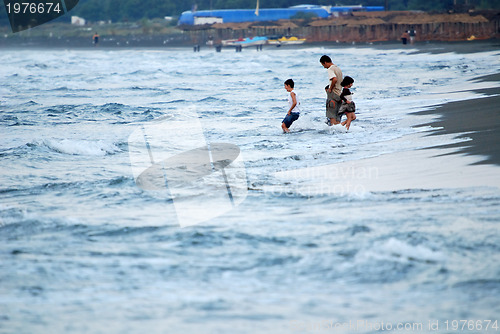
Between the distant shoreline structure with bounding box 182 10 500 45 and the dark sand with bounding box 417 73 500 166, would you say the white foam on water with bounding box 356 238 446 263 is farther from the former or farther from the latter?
the distant shoreline structure with bounding box 182 10 500 45

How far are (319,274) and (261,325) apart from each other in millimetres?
964

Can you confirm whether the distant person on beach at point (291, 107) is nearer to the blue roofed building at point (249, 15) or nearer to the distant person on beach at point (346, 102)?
the distant person on beach at point (346, 102)

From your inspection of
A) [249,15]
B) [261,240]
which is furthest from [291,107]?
[249,15]

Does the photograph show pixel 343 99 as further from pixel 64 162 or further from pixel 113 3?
pixel 113 3

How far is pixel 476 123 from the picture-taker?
35.7 ft

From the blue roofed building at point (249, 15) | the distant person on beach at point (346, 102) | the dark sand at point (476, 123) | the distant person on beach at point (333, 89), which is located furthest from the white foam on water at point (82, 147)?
the blue roofed building at point (249, 15)

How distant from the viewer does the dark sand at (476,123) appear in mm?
8531

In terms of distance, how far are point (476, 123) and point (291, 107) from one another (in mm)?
3339

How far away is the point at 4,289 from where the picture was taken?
4.89 meters

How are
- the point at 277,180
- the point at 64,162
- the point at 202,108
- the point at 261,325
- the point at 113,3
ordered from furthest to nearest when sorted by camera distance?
the point at 113,3
the point at 202,108
the point at 64,162
the point at 277,180
the point at 261,325

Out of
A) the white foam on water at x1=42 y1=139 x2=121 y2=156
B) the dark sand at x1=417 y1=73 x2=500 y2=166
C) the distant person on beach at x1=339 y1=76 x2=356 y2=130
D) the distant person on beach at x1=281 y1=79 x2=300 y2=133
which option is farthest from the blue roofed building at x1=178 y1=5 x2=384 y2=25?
the white foam on water at x1=42 y1=139 x2=121 y2=156

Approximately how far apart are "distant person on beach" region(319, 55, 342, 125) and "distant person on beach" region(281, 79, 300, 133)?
1.97 feet

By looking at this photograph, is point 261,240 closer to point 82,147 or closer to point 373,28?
point 82,147

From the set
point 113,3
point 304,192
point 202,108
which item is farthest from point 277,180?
point 113,3
